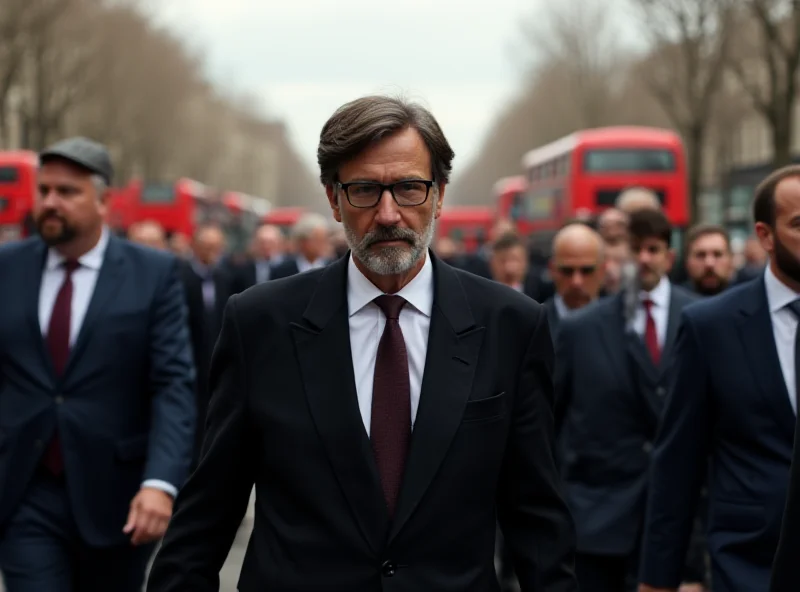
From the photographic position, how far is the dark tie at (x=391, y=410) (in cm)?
317

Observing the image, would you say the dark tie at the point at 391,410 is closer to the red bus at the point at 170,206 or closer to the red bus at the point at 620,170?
the red bus at the point at 620,170

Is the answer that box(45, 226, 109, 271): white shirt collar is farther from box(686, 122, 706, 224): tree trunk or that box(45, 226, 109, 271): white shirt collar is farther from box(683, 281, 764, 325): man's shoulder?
box(686, 122, 706, 224): tree trunk

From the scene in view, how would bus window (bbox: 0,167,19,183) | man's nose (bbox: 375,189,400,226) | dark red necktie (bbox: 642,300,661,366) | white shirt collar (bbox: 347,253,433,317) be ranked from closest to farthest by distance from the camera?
man's nose (bbox: 375,189,400,226), white shirt collar (bbox: 347,253,433,317), dark red necktie (bbox: 642,300,661,366), bus window (bbox: 0,167,19,183)

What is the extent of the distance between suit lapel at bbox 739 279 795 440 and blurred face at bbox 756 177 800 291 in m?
0.11

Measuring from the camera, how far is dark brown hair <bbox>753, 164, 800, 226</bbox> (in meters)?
4.56

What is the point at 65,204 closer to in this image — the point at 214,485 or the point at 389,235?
the point at 214,485

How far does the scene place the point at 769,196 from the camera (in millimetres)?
4574

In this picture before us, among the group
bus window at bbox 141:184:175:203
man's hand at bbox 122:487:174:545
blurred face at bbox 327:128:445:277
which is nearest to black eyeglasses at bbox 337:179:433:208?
blurred face at bbox 327:128:445:277

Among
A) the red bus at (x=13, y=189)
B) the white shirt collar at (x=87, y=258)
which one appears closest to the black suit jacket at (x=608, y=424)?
the white shirt collar at (x=87, y=258)

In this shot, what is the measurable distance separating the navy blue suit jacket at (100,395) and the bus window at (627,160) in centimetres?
2439

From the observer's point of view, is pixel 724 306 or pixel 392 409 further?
pixel 724 306

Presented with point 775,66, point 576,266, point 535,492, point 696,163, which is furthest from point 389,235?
point 696,163

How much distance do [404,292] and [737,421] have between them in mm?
1617

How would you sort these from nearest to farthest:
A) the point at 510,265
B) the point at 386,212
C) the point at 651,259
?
the point at 386,212 → the point at 651,259 → the point at 510,265
